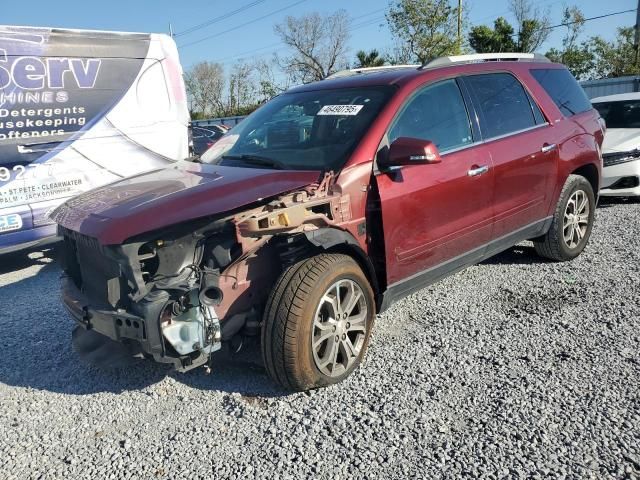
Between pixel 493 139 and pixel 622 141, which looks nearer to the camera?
pixel 493 139

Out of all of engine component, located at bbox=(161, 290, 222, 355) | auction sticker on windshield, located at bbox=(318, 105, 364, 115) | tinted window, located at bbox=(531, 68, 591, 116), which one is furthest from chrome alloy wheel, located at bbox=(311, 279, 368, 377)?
tinted window, located at bbox=(531, 68, 591, 116)

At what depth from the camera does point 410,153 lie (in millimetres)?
3203

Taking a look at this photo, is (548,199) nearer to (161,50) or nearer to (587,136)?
(587,136)

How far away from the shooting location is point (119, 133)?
6.28 m

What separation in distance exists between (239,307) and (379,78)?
77.3 inches

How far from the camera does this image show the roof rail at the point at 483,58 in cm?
411

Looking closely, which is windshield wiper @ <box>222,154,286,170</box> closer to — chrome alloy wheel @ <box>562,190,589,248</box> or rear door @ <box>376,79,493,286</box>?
rear door @ <box>376,79,493,286</box>

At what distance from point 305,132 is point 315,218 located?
97 cm

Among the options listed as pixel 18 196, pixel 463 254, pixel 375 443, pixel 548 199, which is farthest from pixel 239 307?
pixel 18 196

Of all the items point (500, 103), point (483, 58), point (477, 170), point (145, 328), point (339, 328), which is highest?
point (483, 58)

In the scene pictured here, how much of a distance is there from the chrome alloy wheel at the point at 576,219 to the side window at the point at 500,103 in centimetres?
101

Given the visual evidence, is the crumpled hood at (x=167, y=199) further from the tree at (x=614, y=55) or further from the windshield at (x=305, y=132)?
the tree at (x=614, y=55)

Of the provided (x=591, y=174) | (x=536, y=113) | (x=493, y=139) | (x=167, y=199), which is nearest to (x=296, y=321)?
(x=167, y=199)

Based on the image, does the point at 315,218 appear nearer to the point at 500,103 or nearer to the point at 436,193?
the point at 436,193
